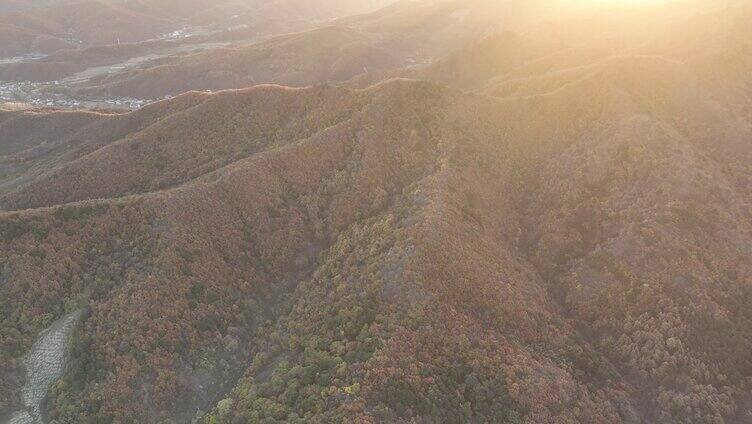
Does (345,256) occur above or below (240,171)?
below

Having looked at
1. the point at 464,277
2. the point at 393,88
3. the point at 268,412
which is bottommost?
the point at 268,412

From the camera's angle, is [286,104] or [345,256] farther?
[286,104]

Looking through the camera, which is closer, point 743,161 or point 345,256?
point 345,256

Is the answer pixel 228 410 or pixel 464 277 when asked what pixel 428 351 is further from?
pixel 228 410

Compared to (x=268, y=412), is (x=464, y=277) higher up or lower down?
higher up

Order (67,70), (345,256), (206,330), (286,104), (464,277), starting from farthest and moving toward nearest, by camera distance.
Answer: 1. (67,70)
2. (286,104)
3. (345,256)
4. (206,330)
5. (464,277)

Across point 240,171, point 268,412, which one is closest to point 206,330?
point 268,412

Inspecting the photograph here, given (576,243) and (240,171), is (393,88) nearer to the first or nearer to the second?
(240,171)

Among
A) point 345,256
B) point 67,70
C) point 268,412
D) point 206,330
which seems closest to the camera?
point 268,412

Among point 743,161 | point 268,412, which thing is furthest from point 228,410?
point 743,161
